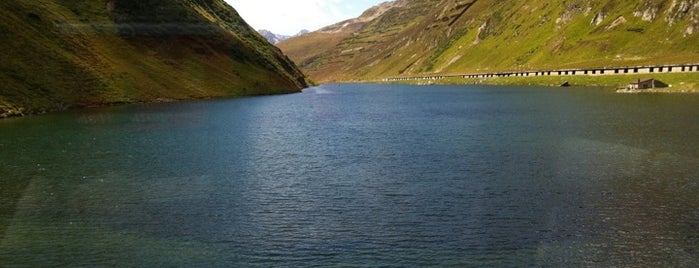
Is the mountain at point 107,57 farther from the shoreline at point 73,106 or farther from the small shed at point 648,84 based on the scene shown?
the small shed at point 648,84

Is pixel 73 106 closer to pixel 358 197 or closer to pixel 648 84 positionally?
pixel 358 197

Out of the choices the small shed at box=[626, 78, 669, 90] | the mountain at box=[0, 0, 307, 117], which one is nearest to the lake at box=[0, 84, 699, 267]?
the mountain at box=[0, 0, 307, 117]

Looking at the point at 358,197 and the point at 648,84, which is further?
the point at 648,84

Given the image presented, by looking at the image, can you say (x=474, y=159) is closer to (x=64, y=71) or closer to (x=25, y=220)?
(x=25, y=220)

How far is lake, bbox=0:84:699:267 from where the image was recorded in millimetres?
29625

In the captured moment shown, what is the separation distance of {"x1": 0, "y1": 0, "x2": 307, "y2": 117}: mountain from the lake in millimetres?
48631

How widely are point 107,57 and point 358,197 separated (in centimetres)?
13145

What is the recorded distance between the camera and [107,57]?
151m

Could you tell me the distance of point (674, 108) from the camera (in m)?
93.1

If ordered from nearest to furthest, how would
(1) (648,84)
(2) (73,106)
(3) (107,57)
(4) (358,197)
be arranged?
(4) (358,197) → (2) (73,106) → (1) (648,84) → (3) (107,57)

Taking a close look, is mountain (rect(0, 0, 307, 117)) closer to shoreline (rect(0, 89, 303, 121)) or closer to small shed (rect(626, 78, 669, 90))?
shoreline (rect(0, 89, 303, 121))

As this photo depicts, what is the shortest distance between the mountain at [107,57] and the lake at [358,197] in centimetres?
4863

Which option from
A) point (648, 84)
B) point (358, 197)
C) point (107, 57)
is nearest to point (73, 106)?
point (107, 57)

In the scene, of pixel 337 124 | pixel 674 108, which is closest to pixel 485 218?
pixel 337 124
